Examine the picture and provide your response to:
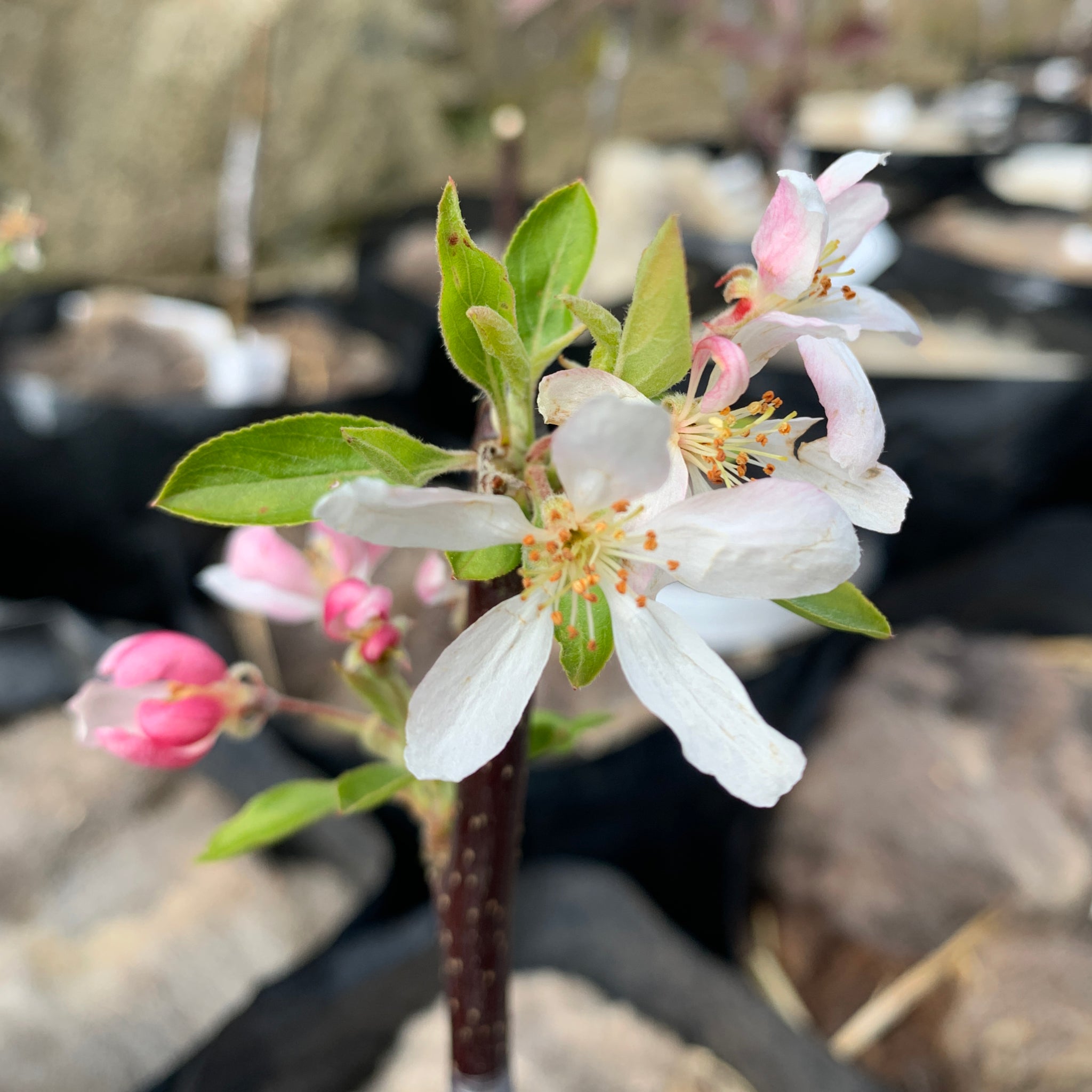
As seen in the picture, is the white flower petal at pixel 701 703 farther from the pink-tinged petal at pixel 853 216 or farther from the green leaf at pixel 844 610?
the pink-tinged petal at pixel 853 216

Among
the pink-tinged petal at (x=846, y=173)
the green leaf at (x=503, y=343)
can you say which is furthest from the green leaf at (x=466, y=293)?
the pink-tinged petal at (x=846, y=173)

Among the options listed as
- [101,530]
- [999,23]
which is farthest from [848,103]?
[101,530]

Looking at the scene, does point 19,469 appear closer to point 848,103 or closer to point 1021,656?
point 1021,656

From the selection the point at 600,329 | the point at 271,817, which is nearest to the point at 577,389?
the point at 600,329

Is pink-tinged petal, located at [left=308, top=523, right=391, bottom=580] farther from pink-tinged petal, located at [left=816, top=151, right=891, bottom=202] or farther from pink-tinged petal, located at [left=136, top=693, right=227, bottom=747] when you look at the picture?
pink-tinged petal, located at [left=816, top=151, right=891, bottom=202]

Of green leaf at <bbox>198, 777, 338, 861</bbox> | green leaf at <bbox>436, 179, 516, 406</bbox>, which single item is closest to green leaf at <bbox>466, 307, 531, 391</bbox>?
green leaf at <bbox>436, 179, 516, 406</bbox>

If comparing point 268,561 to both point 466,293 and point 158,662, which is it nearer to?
point 158,662
